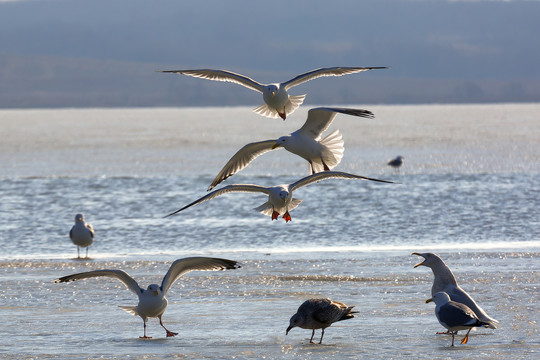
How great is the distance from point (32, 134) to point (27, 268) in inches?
1525

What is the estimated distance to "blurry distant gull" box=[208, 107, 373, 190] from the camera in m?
11.7

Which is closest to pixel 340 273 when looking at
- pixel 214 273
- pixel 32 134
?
pixel 214 273

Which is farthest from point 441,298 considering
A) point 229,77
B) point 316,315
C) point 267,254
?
point 267,254

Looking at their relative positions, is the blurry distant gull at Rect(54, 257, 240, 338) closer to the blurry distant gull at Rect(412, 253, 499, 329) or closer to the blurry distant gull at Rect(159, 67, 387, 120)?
the blurry distant gull at Rect(412, 253, 499, 329)

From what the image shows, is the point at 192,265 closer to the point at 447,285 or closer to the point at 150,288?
the point at 150,288

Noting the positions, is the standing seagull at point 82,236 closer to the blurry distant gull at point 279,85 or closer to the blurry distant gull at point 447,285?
the blurry distant gull at point 279,85

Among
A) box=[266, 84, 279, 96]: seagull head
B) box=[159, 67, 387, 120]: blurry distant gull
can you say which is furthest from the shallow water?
box=[266, 84, 279, 96]: seagull head

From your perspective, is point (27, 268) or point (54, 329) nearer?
point (54, 329)

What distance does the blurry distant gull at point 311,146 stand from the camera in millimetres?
11703

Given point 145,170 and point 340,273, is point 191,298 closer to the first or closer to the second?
point 340,273

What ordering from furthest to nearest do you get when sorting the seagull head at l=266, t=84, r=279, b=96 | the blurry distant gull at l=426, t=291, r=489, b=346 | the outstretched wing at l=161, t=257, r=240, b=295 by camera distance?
the seagull head at l=266, t=84, r=279, b=96 < the outstretched wing at l=161, t=257, r=240, b=295 < the blurry distant gull at l=426, t=291, r=489, b=346

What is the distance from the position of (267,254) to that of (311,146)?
3.03 meters

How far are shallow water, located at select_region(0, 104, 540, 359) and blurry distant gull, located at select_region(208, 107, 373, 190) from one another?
1.49m

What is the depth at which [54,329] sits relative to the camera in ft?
30.8
